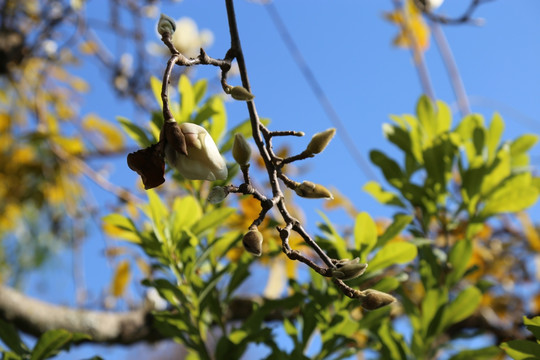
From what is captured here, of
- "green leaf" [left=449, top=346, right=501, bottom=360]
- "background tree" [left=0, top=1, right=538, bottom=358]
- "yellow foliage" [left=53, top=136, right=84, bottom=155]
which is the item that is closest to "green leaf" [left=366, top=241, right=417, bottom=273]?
"background tree" [left=0, top=1, right=538, bottom=358]

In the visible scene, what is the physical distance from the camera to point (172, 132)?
13.1 inches

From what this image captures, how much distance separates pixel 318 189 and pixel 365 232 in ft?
0.52

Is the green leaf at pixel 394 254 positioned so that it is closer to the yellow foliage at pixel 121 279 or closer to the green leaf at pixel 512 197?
the green leaf at pixel 512 197

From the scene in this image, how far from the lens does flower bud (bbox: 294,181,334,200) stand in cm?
38

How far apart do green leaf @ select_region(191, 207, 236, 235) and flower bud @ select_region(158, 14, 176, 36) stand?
19cm

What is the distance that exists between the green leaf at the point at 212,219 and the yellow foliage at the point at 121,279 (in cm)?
90

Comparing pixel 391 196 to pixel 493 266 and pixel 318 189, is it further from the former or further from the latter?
pixel 493 266

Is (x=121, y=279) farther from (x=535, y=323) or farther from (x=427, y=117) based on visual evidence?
(x=535, y=323)

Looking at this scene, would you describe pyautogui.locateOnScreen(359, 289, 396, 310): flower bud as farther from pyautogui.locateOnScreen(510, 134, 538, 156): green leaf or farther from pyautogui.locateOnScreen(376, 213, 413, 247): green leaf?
pyautogui.locateOnScreen(510, 134, 538, 156): green leaf

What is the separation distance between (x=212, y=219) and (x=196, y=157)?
0.19 meters

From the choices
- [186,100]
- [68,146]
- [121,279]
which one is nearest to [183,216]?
[186,100]

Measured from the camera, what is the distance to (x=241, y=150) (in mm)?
376

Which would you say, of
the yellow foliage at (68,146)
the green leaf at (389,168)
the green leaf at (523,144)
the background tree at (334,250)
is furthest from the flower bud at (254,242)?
the yellow foliage at (68,146)

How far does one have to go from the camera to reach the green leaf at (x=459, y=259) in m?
0.57
